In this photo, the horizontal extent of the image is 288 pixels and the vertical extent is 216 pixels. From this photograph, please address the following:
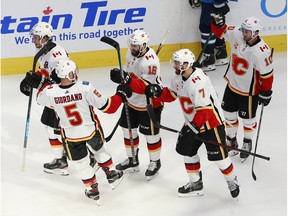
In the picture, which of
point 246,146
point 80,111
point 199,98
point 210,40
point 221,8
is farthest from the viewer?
point 210,40

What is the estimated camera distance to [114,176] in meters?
3.92

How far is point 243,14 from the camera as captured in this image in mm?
6191

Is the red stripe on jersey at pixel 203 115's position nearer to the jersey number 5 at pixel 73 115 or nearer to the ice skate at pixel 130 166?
the jersey number 5 at pixel 73 115

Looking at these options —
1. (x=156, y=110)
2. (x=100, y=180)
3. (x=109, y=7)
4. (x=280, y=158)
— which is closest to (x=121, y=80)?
(x=156, y=110)

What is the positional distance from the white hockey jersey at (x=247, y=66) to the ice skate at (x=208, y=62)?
1.80 m

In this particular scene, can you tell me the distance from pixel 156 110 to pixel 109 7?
235cm

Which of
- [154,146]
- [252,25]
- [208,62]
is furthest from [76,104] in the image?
[208,62]

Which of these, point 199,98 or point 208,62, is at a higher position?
point 208,62

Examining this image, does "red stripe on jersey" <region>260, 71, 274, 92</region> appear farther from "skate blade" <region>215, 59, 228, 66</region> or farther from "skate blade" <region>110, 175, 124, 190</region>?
"skate blade" <region>215, 59, 228, 66</region>

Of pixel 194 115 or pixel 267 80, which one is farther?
pixel 267 80

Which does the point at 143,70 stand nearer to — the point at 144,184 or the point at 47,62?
the point at 47,62

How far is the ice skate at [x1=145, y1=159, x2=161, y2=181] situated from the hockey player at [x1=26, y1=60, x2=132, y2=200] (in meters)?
0.33

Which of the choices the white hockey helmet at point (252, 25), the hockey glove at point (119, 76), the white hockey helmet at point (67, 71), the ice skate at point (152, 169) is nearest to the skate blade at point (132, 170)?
the ice skate at point (152, 169)

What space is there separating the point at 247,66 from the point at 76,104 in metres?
1.34
